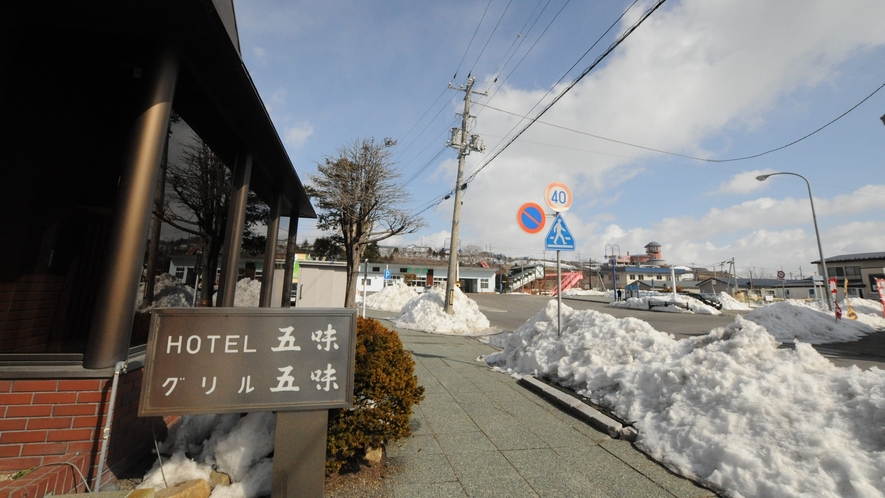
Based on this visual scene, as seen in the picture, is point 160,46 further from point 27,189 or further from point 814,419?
point 814,419

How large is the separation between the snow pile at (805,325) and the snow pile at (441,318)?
370 inches

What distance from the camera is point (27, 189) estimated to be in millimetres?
2916

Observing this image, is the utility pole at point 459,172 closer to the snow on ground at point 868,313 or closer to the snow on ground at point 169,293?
the snow on ground at point 169,293

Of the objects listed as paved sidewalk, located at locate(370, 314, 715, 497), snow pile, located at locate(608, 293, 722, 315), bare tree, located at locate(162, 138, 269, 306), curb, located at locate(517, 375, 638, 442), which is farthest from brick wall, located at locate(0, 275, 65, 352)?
snow pile, located at locate(608, 293, 722, 315)

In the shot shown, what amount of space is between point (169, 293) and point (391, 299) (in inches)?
959

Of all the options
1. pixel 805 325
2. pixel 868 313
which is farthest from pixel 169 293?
pixel 868 313

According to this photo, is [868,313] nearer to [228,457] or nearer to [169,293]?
[228,457]

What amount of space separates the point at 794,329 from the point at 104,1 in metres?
17.4

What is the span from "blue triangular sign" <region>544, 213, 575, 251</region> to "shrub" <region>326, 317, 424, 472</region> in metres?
4.31

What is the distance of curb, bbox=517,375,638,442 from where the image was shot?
13.0ft

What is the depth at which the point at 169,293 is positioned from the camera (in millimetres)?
3932

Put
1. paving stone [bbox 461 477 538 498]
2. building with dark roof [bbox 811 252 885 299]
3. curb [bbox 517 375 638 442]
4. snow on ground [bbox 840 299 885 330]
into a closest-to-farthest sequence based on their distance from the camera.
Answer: paving stone [bbox 461 477 538 498] → curb [bbox 517 375 638 442] → snow on ground [bbox 840 299 885 330] → building with dark roof [bbox 811 252 885 299]

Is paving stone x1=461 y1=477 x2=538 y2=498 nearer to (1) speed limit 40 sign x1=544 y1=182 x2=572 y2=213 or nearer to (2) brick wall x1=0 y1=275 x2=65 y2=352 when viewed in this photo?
(2) brick wall x1=0 y1=275 x2=65 y2=352

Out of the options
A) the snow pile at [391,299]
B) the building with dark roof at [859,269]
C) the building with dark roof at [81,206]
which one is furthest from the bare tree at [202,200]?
the building with dark roof at [859,269]
